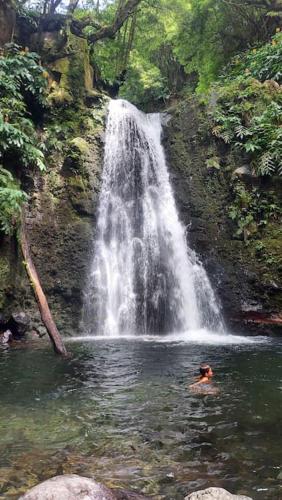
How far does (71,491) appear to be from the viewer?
3.21 metres

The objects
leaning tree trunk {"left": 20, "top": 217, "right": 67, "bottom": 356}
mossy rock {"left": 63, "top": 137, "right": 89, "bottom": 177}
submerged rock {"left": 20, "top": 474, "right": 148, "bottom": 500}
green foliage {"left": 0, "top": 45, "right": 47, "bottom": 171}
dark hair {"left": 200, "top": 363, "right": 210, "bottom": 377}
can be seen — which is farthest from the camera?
mossy rock {"left": 63, "top": 137, "right": 89, "bottom": 177}

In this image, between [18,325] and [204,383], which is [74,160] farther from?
[204,383]

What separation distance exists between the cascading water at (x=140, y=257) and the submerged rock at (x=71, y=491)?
8661 millimetres

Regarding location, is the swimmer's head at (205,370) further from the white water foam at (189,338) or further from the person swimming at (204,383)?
the white water foam at (189,338)

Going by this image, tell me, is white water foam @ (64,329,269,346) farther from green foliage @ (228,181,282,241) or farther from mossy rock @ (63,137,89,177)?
mossy rock @ (63,137,89,177)

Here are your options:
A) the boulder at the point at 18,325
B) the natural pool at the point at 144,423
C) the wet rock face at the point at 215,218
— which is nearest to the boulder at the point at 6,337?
the boulder at the point at 18,325

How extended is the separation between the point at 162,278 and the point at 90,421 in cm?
785

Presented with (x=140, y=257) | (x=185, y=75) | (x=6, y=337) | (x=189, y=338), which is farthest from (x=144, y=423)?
(x=185, y=75)

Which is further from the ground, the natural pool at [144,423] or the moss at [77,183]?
the moss at [77,183]

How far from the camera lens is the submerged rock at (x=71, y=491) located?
3.17m

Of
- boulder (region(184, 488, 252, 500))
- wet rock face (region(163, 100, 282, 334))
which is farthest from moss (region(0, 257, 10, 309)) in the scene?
boulder (region(184, 488, 252, 500))

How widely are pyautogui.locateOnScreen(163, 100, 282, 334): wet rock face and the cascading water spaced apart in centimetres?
39

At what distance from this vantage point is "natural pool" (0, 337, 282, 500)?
3.91 meters

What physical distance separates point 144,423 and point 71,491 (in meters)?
2.10
